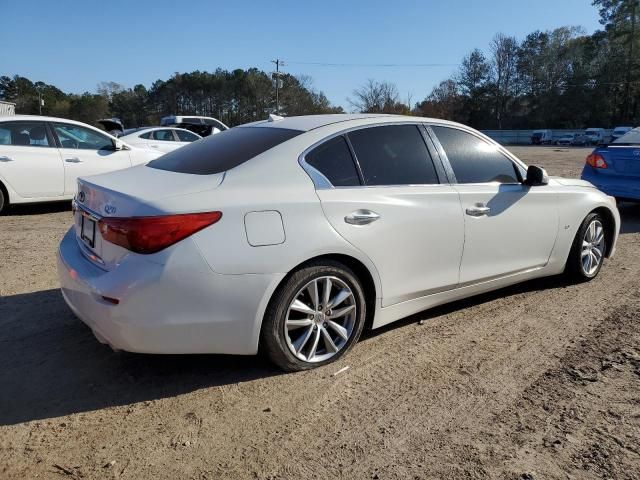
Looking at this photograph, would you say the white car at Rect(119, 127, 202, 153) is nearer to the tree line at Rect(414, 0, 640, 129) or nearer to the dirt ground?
the dirt ground

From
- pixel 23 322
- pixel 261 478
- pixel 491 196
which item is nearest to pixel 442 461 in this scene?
pixel 261 478

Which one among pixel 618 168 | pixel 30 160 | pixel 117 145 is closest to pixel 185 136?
pixel 117 145

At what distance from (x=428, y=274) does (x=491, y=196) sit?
857 mm

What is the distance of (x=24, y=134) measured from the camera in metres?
8.14

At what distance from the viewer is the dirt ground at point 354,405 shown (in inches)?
93.1

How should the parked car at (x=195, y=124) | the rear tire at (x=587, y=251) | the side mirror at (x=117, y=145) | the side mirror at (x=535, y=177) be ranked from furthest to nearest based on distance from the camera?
the parked car at (x=195, y=124) → the side mirror at (x=117, y=145) → the rear tire at (x=587, y=251) → the side mirror at (x=535, y=177)

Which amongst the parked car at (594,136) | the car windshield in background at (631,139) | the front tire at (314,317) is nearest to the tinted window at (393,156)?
the front tire at (314,317)

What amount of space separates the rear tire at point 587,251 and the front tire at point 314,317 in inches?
99.8

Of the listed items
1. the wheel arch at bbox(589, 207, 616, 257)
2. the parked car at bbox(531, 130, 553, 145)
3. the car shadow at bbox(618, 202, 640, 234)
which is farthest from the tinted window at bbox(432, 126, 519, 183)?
the parked car at bbox(531, 130, 553, 145)

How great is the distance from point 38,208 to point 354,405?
26.9ft

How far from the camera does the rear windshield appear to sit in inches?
127

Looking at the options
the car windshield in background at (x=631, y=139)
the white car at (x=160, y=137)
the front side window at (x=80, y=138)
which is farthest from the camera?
the white car at (x=160, y=137)

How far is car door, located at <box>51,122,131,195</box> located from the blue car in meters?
7.83

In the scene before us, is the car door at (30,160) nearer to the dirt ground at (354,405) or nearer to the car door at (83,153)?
the car door at (83,153)
